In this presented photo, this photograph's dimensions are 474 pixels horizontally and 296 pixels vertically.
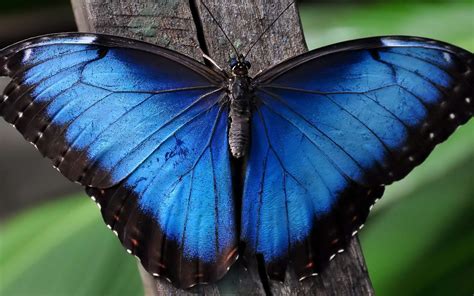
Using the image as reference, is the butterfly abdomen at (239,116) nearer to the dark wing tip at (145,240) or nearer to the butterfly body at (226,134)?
the butterfly body at (226,134)

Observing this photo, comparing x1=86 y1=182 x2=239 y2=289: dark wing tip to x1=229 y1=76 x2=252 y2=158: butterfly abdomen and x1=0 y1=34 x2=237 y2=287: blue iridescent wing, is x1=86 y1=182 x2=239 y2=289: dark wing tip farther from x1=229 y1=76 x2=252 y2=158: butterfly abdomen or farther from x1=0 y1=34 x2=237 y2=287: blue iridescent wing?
x1=229 y1=76 x2=252 y2=158: butterfly abdomen

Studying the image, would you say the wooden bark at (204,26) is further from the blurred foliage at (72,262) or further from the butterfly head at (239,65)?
the blurred foliage at (72,262)

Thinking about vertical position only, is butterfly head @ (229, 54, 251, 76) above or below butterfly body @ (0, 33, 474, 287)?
above

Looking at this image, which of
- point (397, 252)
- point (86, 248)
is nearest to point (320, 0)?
point (397, 252)

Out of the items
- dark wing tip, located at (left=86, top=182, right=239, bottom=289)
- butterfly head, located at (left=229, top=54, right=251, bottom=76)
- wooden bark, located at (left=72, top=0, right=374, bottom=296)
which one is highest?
wooden bark, located at (left=72, top=0, right=374, bottom=296)

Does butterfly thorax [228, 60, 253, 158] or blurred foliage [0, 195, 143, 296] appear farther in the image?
blurred foliage [0, 195, 143, 296]

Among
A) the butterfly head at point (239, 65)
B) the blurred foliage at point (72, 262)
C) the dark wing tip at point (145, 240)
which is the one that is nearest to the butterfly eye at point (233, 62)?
the butterfly head at point (239, 65)

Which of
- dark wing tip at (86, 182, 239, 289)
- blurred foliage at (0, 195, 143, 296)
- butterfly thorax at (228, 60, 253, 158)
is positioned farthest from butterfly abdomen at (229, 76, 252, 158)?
blurred foliage at (0, 195, 143, 296)

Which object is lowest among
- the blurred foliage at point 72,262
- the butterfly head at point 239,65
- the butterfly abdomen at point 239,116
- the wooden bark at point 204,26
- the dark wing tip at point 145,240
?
the blurred foliage at point 72,262

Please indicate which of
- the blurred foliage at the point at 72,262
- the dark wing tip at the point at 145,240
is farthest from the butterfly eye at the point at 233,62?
the blurred foliage at the point at 72,262

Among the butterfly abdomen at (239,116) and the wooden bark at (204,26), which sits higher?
the wooden bark at (204,26)

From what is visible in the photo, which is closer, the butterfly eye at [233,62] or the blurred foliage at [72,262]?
the butterfly eye at [233,62]
